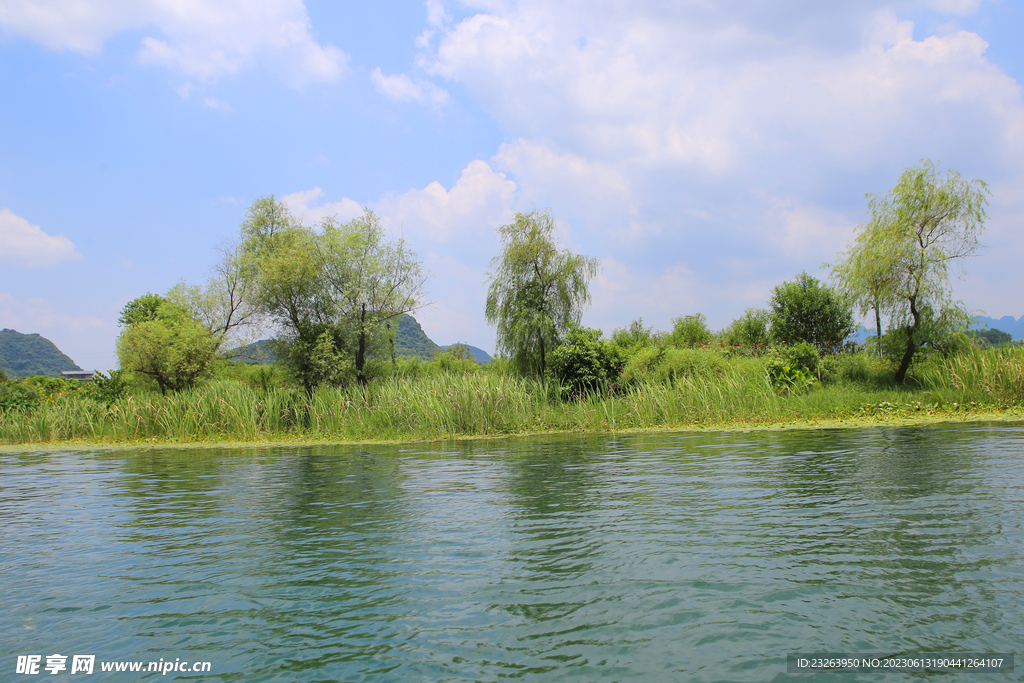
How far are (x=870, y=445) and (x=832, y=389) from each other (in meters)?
13.1

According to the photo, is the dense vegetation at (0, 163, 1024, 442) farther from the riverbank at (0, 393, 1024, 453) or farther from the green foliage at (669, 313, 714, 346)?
the green foliage at (669, 313, 714, 346)

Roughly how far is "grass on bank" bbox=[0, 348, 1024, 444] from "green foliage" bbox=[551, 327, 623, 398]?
5.97 feet

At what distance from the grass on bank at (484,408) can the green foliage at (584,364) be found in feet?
5.97

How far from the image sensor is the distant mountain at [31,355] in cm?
17925

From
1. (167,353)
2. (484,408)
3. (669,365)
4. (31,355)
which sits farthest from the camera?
(31,355)

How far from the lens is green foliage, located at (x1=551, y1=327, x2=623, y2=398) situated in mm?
26203

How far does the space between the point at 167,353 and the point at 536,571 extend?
29188mm

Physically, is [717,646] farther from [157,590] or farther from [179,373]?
[179,373]

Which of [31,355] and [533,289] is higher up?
[31,355]

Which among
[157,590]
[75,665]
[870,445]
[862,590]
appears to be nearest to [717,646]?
[862,590]

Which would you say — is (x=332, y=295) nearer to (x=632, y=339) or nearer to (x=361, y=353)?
(x=361, y=353)

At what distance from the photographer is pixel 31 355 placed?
188625 mm

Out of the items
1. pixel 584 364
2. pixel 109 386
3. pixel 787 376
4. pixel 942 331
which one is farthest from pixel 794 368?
pixel 109 386

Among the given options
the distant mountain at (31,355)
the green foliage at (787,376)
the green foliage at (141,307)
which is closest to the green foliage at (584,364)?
the green foliage at (787,376)
